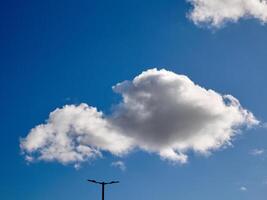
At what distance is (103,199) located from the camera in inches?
2359

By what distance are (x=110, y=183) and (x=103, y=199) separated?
2632 millimetres

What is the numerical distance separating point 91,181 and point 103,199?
258 centimetres

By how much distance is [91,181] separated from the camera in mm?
60375

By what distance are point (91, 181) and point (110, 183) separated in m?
2.72

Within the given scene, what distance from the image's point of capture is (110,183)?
61.9 meters
